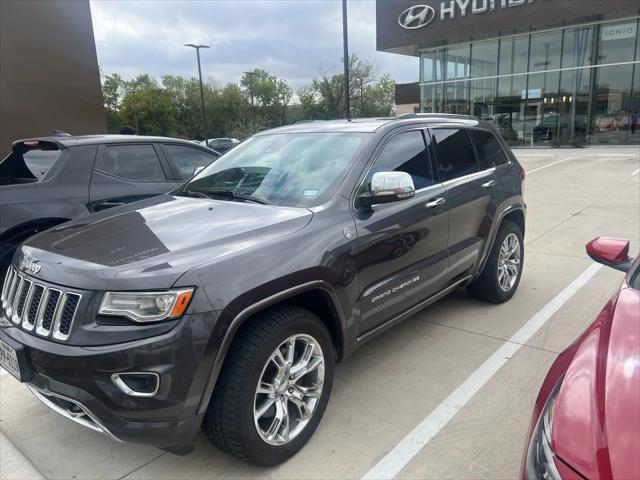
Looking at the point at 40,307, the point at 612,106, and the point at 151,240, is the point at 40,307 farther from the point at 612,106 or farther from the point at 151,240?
the point at 612,106

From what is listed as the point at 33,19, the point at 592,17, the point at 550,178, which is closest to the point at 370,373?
the point at 550,178

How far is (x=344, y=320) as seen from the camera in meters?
2.90

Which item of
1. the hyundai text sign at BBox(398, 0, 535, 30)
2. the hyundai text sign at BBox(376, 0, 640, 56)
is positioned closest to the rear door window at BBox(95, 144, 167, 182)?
the hyundai text sign at BBox(376, 0, 640, 56)

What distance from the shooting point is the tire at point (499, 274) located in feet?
15.0

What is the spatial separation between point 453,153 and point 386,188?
4.90ft

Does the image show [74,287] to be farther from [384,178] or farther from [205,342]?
[384,178]

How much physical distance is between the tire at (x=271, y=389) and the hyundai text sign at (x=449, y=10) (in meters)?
27.4

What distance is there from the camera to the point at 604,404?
1.55 m

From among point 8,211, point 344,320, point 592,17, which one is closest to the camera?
point 344,320

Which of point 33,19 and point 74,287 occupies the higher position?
point 33,19

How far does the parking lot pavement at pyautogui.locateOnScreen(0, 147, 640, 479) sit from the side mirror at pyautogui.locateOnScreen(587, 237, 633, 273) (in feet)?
3.31

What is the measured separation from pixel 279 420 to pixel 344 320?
2.17ft

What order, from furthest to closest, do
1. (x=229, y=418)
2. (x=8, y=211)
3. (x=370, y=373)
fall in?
(x=8, y=211), (x=370, y=373), (x=229, y=418)

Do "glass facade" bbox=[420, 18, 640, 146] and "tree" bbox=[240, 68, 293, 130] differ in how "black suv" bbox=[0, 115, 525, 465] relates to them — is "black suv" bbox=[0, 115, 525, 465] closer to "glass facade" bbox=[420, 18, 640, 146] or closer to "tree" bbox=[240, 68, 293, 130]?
"glass facade" bbox=[420, 18, 640, 146]
